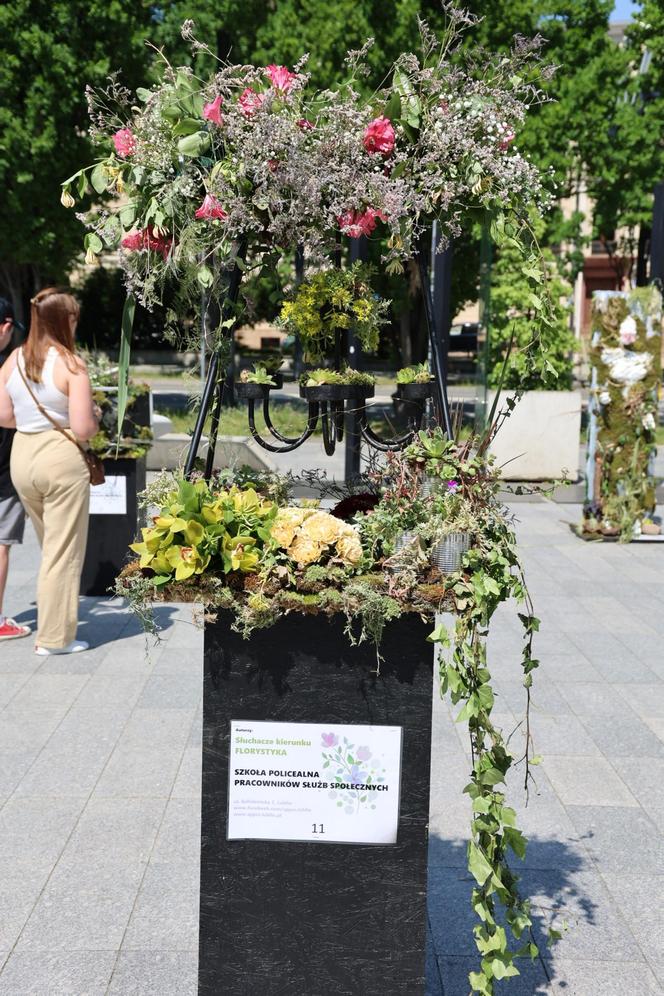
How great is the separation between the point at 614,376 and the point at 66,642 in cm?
531

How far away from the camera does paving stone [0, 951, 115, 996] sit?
3.01m

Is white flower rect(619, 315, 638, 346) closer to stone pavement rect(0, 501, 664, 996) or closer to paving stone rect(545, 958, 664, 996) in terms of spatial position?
stone pavement rect(0, 501, 664, 996)

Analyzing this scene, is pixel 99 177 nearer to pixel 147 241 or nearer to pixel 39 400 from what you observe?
pixel 147 241

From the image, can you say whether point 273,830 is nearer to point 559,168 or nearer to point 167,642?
point 167,642

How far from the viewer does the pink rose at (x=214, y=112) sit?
2.46m

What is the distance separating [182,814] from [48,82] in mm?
15322

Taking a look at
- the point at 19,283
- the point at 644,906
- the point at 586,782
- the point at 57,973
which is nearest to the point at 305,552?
the point at 57,973

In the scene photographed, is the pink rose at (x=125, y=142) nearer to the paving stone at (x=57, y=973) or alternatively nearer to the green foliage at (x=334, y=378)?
the green foliage at (x=334, y=378)

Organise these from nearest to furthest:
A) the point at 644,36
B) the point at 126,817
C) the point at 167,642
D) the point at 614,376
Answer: the point at 126,817, the point at 167,642, the point at 614,376, the point at 644,36

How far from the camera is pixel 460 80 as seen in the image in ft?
8.32

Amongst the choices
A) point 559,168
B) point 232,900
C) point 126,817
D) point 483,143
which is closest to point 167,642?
point 126,817

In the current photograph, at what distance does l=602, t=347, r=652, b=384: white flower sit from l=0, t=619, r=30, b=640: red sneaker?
5.33 meters

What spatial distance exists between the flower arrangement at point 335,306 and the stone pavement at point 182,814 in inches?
72.9

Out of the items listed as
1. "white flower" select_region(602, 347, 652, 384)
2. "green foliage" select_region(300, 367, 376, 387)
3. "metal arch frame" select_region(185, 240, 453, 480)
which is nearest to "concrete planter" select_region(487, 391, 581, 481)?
→ "white flower" select_region(602, 347, 652, 384)
